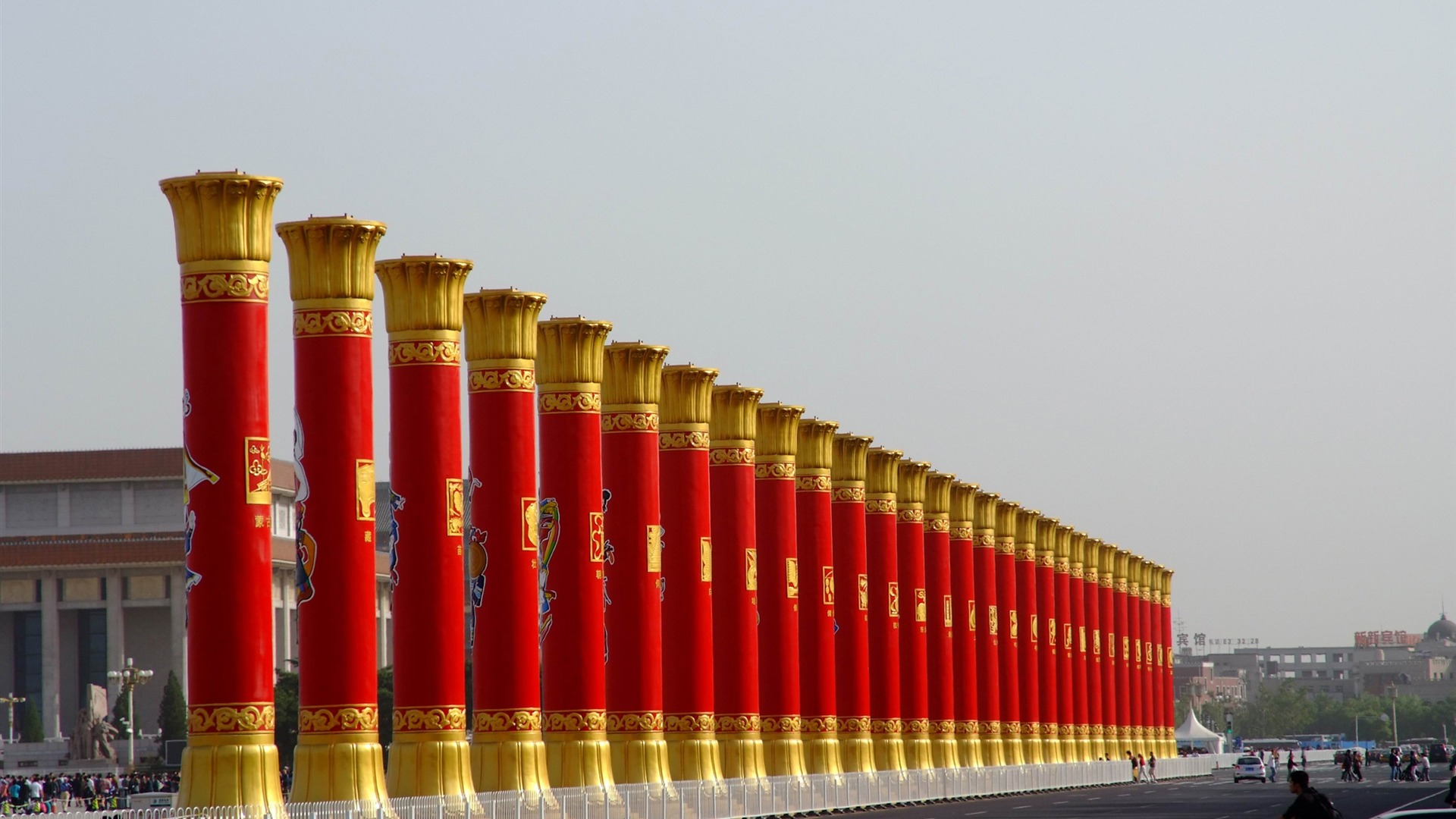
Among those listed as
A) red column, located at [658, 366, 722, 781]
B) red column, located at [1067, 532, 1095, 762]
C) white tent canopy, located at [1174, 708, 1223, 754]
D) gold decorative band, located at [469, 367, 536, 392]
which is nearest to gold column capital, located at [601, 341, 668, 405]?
red column, located at [658, 366, 722, 781]

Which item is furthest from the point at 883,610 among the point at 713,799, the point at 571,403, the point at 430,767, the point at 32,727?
the point at 32,727

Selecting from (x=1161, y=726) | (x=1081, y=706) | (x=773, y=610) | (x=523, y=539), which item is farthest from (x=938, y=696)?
A: (x=1161, y=726)

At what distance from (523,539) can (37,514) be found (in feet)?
304

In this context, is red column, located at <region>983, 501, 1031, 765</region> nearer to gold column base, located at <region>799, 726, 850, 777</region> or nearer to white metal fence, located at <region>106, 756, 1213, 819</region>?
white metal fence, located at <region>106, 756, 1213, 819</region>

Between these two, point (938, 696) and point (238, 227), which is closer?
point (238, 227)

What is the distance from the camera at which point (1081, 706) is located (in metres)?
96.0

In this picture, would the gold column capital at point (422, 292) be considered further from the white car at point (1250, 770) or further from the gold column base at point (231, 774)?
the white car at point (1250, 770)

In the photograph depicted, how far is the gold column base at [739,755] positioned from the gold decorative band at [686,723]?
112 inches

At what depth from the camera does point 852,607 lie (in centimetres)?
6134

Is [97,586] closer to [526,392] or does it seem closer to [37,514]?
[37,514]

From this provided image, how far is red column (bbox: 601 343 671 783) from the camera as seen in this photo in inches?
1730

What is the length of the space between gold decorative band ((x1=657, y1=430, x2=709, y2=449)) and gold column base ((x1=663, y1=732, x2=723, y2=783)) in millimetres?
6140

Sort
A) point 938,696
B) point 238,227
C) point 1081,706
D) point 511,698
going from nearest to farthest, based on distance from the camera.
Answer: point 238,227, point 511,698, point 938,696, point 1081,706

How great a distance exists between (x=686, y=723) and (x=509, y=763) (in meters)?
9.97
